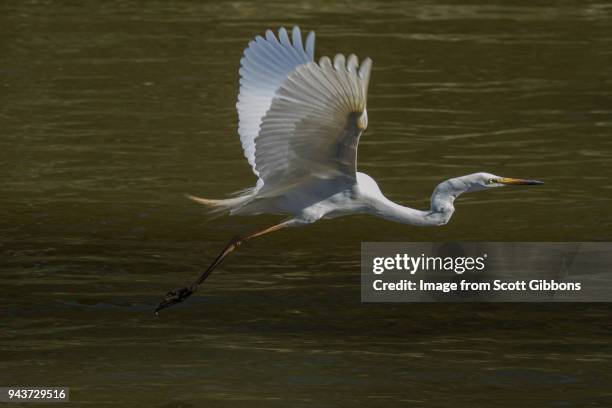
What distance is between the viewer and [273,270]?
9234mm

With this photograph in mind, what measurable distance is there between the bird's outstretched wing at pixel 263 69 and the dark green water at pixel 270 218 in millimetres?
1029

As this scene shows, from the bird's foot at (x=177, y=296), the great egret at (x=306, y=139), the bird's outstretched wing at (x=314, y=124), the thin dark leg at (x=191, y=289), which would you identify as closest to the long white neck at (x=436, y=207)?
the great egret at (x=306, y=139)

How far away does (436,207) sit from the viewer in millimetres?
8055

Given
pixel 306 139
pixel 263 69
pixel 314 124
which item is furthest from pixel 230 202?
pixel 314 124

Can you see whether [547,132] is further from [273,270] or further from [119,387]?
[119,387]

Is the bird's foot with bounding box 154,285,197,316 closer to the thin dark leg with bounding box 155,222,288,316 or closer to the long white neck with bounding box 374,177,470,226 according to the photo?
the thin dark leg with bounding box 155,222,288,316

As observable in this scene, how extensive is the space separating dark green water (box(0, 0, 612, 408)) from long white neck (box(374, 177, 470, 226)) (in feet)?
1.92

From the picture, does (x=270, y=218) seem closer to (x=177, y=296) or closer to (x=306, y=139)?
(x=177, y=296)

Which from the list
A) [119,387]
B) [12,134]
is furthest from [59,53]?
[119,387]

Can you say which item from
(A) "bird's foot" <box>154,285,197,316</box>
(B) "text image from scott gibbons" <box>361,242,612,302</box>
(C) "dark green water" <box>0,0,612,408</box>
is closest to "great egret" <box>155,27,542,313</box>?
(A) "bird's foot" <box>154,285,197,316</box>

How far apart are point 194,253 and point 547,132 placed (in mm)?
3988

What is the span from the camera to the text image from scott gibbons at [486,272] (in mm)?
8766

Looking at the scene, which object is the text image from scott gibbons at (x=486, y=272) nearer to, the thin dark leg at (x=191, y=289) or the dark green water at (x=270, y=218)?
the dark green water at (x=270, y=218)

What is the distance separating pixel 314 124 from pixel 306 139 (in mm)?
218
